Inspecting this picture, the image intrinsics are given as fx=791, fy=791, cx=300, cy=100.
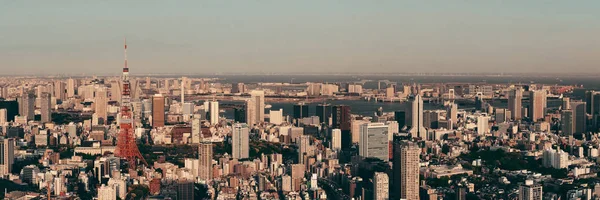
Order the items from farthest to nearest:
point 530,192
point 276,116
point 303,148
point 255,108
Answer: point 255,108
point 276,116
point 303,148
point 530,192

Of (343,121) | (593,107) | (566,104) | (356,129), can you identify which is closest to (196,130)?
(343,121)

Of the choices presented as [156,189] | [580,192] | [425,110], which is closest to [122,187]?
[156,189]

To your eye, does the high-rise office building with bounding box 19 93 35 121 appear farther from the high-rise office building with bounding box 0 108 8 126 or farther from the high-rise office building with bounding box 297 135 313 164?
the high-rise office building with bounding box 297 135 313 164

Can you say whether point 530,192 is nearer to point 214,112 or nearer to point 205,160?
point 205,160

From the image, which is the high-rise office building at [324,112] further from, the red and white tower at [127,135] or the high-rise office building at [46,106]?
the high-rise office building at [46,106]

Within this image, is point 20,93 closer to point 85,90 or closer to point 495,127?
point 85,90

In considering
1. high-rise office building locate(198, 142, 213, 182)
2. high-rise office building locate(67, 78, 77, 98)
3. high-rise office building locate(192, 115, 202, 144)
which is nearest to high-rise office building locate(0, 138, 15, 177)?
high-rise office building locate(198, 142, 213, 182)
